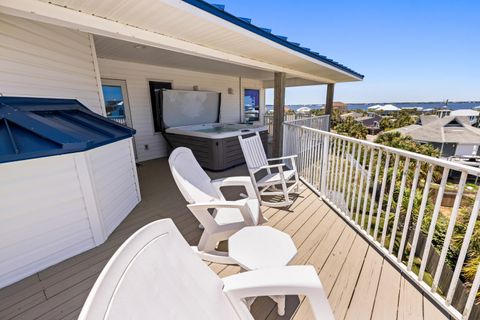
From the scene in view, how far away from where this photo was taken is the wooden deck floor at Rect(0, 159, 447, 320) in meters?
1.52

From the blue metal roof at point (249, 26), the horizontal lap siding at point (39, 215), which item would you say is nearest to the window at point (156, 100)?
the blue metal roof at point (249, 26)

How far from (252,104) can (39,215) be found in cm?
817

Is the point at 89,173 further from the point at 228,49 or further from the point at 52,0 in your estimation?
the point at 228,49

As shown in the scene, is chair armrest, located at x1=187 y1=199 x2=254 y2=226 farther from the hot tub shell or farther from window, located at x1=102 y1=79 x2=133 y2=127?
window, located at x1=102 y1=79 x2=133 y2=127

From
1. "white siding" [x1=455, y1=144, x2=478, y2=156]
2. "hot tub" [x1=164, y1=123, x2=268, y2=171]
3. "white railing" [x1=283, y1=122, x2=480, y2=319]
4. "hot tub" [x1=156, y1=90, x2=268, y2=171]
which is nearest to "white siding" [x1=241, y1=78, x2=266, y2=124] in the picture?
"hot tub" [x1=156, y1=90, x2=268, y2=171]

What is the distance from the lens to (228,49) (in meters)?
3.38

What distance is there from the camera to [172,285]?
0.80 meters

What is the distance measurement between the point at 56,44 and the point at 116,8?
1.20m

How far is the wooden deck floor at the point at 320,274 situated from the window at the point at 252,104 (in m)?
6.66

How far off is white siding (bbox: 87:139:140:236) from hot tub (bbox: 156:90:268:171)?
74.2 inches

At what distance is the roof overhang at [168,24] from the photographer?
1879 mm

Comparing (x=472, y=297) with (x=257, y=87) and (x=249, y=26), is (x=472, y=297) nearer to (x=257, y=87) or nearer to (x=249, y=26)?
(x=249, y=26)

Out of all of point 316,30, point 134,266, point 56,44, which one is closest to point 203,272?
point 134,266

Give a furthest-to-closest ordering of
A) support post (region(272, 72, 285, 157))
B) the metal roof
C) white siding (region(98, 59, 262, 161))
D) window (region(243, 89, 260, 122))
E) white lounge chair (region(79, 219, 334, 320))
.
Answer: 1. the metal roof
2. window (region(243, 89, 260, 122))
3. support post (region(272, 72, 285, 157))
4. white siding (region(98, 59, 262, 161))
5. white lounge chair (region(79, 219, 334, 320))
